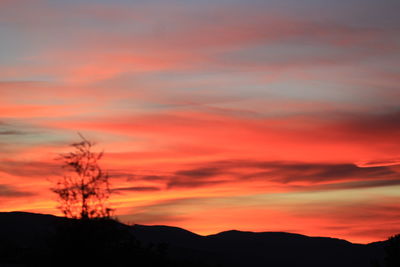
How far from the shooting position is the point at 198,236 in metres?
166

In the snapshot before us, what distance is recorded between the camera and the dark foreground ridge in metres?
26.4

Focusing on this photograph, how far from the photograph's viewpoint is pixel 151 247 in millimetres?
36219

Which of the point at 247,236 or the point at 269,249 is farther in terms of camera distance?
the point at 247,236

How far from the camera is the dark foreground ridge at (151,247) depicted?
26.4 m

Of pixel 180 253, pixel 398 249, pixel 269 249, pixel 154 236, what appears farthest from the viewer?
pixel 269 249

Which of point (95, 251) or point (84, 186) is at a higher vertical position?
point (84, 186)

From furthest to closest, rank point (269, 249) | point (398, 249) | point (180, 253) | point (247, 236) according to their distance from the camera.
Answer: point (247, 236), point (269, 249), point (180, 253), point (398, 249)

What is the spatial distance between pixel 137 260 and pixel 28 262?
19.6ft

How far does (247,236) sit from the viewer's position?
176 meters

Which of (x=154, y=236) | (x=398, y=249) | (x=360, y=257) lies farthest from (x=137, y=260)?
(x=360, y=257)

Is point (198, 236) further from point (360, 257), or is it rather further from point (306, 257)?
point (360, 257)

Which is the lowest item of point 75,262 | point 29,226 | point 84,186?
point 75,262

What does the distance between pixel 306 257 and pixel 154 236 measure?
3749 cm

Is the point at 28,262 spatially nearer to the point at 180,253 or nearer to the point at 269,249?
the point at 180,253
